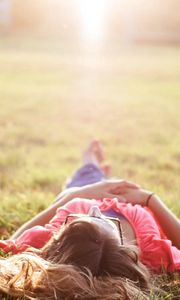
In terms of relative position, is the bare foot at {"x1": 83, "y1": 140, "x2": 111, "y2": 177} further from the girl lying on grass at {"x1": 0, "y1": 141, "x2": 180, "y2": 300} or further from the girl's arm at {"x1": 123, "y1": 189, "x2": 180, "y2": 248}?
the girl lying on grass at {"x1": 0, "y1": 141, "x2": 180, "y2": 300}

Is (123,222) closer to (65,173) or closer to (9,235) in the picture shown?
(9,235)

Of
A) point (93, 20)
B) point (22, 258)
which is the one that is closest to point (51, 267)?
point (22, 258)

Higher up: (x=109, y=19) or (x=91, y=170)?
(x=91, y=170)

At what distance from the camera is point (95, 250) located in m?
2.56

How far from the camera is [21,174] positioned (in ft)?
18.3

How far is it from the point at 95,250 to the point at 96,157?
2.37 metres

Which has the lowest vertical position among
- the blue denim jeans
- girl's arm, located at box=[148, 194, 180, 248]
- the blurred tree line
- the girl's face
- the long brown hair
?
the blurred tree line

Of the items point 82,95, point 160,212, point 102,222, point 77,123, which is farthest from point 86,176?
point 82,95

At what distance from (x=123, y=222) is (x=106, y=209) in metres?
0.11

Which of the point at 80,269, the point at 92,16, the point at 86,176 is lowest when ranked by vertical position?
the point at 92,16

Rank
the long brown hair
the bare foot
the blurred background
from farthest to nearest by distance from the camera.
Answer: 1. the blurred background
2. the bare foot
3. the long brown hair

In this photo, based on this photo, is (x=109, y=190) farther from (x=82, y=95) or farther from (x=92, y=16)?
(x=92, y=16)

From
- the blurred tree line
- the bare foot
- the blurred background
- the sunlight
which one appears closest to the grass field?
the blurred background

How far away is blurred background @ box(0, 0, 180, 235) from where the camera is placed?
5.70 meters
